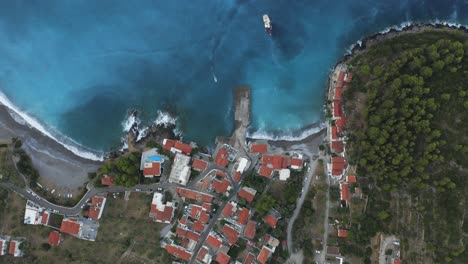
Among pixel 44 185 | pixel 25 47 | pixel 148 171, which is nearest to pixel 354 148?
pixel 148 171

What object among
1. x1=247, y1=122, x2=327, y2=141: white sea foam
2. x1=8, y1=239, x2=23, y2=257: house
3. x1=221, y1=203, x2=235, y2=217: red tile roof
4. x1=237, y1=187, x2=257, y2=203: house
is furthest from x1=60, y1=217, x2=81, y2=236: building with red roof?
x1=247, y1=122, x2=327, y2=141: white sea foam

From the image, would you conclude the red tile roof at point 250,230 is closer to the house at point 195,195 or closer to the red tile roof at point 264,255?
the red tile roof at point 264,255

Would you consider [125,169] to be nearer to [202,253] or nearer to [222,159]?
[222,159]

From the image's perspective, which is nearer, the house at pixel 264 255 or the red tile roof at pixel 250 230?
the house at pixel 264 255

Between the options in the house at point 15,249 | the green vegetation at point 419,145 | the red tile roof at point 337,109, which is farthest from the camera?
the red tile roof at point 337,109

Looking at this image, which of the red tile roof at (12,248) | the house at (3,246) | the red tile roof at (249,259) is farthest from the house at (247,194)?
the house at (3,246)

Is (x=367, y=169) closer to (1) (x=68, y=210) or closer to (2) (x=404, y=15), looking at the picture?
(2) (x=404, y=15)
